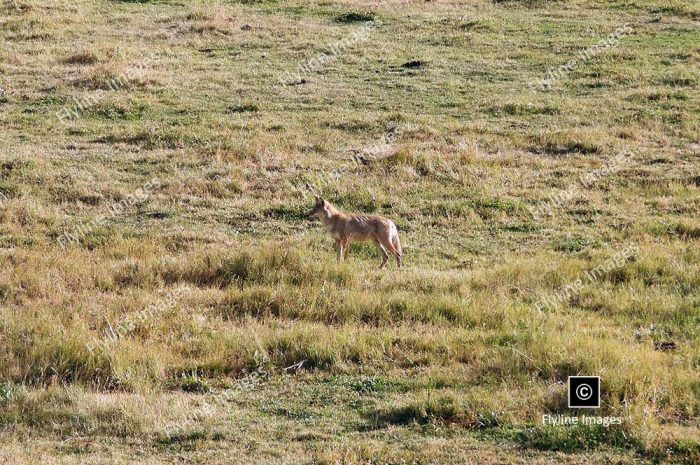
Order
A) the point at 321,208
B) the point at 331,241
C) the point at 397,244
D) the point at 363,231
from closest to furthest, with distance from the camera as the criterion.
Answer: the point at 363,231 → the point at 397,244 → the point at 321,208 → the point at 331,241

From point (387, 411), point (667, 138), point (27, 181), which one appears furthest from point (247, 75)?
point (387, 411)

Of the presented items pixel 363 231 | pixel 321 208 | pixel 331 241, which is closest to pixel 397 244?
pixel 363 231

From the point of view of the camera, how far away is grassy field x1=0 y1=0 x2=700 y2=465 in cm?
874

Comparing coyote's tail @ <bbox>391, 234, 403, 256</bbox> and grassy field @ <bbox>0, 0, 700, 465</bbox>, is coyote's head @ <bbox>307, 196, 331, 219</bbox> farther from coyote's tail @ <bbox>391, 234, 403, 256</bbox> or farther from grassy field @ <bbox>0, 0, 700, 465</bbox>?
coyote's tail @ <bbox>391, 234, 403, 256</bbox>

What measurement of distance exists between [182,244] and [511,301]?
5634 millimetres

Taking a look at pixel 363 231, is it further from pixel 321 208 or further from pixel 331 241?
pixel 331 241

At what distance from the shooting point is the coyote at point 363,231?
14.2 metres

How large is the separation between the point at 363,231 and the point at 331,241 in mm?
1402

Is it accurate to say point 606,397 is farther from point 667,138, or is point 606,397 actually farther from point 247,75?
point 247,75

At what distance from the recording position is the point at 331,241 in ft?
51.1

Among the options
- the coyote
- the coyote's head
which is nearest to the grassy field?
the coyote

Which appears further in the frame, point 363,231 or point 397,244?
point 397,244

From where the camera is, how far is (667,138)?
70.2 ft

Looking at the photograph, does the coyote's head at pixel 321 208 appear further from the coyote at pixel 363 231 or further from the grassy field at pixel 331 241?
the grassy field at pixel 331 241
